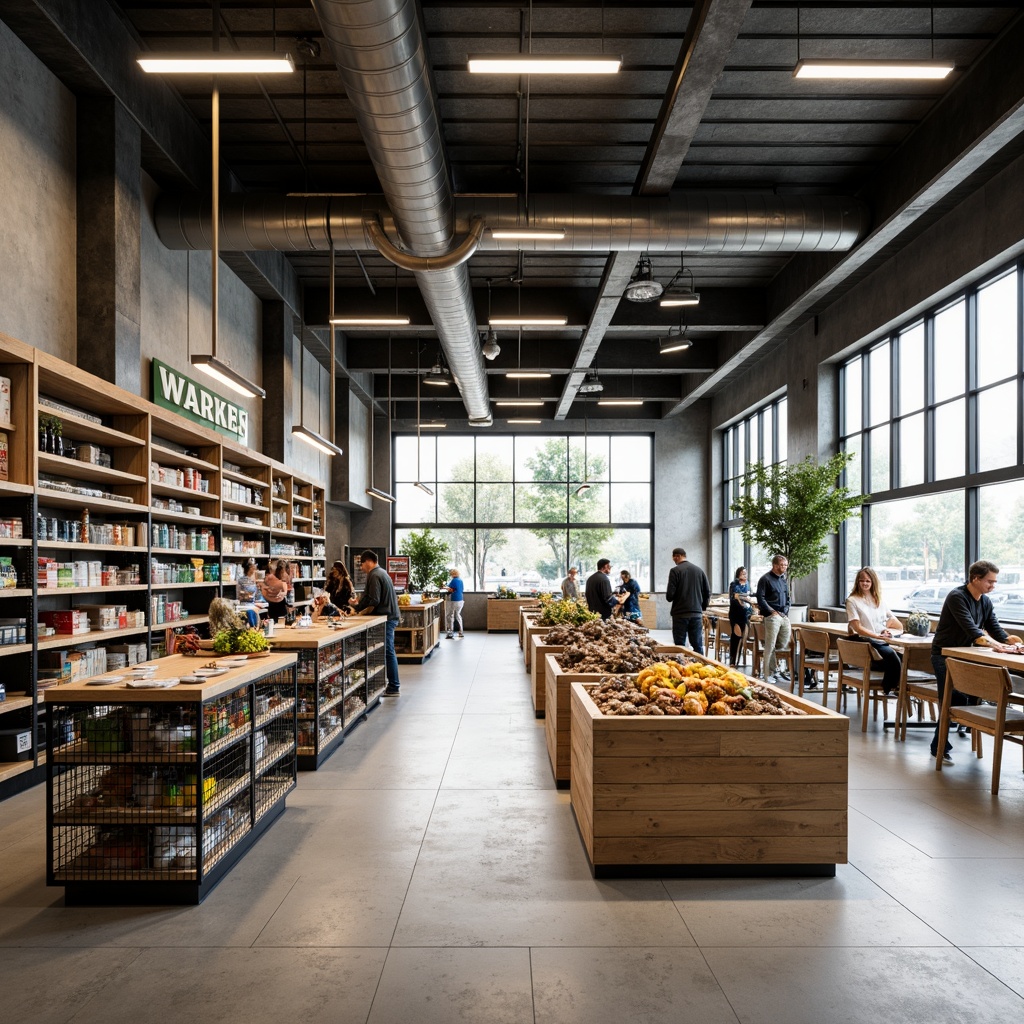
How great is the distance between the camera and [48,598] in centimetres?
616

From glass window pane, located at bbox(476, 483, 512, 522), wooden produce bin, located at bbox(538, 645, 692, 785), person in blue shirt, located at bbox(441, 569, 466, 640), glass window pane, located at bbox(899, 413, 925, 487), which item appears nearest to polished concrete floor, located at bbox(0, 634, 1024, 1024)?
wooden produce bin, located at bbox(538, 645, 692, 785)

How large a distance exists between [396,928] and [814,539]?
819 cm

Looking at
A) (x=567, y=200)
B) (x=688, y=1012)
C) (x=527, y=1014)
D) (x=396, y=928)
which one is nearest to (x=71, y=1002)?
(x=396, y=928)

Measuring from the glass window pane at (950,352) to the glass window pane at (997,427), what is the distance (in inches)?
22.0

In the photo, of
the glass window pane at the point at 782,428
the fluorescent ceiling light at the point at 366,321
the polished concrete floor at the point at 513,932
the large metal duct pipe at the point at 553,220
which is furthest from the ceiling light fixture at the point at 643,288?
the polished concrete floor at the point at 513,932

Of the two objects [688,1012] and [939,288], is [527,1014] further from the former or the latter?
[939,288]

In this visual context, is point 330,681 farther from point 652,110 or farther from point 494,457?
point 494,457

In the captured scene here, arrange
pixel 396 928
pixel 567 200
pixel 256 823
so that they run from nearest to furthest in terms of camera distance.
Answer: pixel 396 928, pixel 256 823, pixel 567 200

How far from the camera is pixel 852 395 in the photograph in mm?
11828

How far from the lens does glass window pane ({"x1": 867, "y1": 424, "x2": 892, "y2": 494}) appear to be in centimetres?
1079

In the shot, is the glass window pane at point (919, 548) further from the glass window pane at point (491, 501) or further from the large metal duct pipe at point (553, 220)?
the glass window pane at point (491, 501)

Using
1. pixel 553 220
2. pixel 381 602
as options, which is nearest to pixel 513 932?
pixel 381 602

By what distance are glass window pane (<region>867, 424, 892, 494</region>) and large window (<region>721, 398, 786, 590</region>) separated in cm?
258

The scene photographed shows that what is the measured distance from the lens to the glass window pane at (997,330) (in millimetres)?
8055
